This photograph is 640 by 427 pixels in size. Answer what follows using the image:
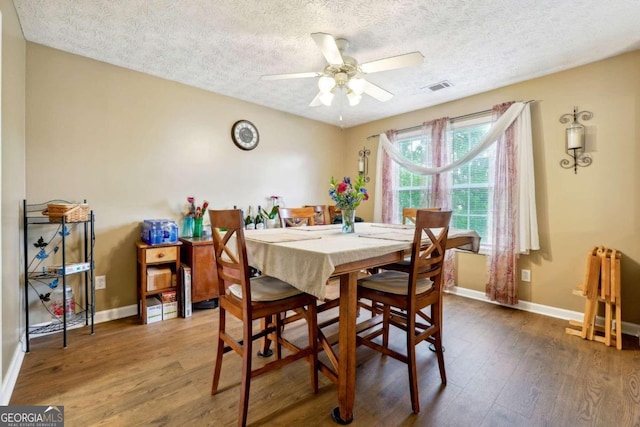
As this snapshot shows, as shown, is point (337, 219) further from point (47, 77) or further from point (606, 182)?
point (47, 77)

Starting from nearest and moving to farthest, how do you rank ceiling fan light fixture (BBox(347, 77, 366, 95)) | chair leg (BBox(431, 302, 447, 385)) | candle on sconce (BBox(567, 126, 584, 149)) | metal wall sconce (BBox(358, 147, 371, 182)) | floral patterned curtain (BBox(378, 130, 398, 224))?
chair leg (BBox(431, 302, 447, 385)) → ceiling fan light fixture (BBox(347, 77, 366, 95)) → candle on sconce (BBox(567, 126, 584, 149)) → floral patterned curtain (BBox(378, 130, 398, 224)) → metal wall sconce (BBox(358, 147, 371, 182))

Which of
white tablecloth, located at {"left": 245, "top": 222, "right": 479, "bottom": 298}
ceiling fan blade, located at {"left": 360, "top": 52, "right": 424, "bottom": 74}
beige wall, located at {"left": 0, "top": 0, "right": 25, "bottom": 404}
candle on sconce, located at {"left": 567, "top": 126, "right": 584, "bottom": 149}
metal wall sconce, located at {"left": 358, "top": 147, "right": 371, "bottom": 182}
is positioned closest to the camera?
white tablecloth, located at {"left": 245, "top": 222, "right": 479, "bottom": 298}

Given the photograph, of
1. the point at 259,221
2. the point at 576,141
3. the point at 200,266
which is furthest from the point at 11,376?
the point at 576,141

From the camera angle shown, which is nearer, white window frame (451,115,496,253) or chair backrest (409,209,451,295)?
chair backrest (409,209,451,295)

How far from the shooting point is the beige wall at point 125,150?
2.40 m

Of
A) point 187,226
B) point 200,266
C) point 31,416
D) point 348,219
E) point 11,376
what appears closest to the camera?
point 31,416

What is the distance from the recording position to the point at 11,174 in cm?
180

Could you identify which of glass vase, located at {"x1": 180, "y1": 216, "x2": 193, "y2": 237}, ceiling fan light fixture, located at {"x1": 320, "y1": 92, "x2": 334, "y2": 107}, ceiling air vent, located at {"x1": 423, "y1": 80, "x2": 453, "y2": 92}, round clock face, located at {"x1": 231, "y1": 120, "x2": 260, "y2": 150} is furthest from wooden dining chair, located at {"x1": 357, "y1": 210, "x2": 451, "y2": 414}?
round clock face, located at {"x1": 231, "y1": 120, "x2": 260, "y2": 150}

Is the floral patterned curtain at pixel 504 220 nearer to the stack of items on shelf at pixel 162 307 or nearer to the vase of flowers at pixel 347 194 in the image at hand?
the vase of flowers at pixel 347 194

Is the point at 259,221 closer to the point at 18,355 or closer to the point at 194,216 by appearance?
the point at 194,216

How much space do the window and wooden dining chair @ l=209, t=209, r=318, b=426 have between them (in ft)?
8.60

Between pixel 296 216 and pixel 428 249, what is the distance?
1403 mm

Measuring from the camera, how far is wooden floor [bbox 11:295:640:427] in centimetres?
148

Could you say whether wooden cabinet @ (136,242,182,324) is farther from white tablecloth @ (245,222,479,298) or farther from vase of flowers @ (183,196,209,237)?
white tablecloth @ (245,222,479,298)
